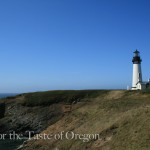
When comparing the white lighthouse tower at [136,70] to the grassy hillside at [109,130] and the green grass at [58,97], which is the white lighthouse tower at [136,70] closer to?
the green grass at [58,97]

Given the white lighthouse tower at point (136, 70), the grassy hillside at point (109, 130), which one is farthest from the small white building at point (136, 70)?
the grassy hillside at point (109, 130)

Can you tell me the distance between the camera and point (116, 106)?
1684 inches

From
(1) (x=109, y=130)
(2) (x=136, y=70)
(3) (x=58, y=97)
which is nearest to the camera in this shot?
(1) (x=109, y=130)

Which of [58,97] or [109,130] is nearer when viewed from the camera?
[109,130]

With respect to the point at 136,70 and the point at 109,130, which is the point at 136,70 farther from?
the point at 109,130

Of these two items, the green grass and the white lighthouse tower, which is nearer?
the green grass

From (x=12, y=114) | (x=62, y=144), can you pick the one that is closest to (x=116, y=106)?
(x=62, y=144)

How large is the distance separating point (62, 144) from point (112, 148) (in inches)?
327

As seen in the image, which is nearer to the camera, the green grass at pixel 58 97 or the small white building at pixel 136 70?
the green grass at pixel 58 97

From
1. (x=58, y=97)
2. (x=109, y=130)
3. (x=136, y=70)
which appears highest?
(x=136, y=70)

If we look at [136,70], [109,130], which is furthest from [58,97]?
[109,130]

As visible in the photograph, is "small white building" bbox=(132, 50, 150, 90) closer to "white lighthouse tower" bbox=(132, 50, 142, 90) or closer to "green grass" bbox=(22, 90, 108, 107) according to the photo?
"white lighthouse tower" bbox=(132, 50, 142, 90)

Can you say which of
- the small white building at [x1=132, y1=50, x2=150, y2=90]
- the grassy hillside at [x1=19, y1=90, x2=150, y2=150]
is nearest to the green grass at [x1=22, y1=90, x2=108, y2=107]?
the small white building at [x1=132, y1=50, x2=150, y2=90]

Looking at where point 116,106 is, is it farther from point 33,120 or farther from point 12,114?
point 12,114
